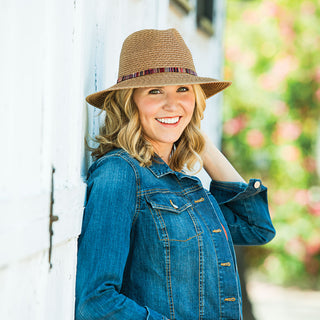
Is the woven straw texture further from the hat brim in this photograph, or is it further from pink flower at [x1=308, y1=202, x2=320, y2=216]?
pink flower at [x1=308, y1=202, x2=320, y2=216]

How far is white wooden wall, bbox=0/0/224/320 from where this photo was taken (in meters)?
1.12

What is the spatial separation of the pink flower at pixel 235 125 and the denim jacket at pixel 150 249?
6.20 meters

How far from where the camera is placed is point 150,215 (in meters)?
1.75

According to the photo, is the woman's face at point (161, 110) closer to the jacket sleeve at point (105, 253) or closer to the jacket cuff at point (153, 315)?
the jacket sleeve at point (105, 253)

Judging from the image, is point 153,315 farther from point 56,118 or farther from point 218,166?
point 218,166

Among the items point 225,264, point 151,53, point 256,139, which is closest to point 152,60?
point 151,53

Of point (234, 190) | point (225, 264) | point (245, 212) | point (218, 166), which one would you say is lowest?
point (225, 264)

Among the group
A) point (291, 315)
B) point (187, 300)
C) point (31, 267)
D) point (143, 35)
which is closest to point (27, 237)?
point (31, 267)

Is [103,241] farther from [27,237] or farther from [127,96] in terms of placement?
[127,96]

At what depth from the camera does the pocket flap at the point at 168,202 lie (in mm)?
1779

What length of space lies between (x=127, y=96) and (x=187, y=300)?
772mm

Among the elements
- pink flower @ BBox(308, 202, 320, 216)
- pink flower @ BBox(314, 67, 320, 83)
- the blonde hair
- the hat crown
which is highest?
pink flower @ BBox(314, 67, 320, 83)

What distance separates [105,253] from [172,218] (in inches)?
12.0

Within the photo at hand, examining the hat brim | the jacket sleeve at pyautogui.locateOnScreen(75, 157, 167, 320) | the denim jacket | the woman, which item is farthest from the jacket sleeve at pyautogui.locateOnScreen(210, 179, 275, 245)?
the jacket sleeve at pyautogui.locateOnScreen(75, 157, 167, 320)
